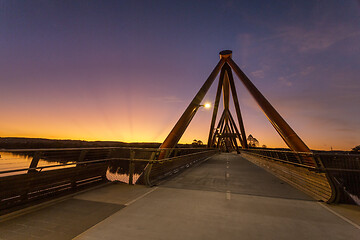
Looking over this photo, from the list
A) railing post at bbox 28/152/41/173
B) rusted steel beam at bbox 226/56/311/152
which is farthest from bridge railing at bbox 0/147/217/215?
rusted steel beam at bbox 226/56/311/152

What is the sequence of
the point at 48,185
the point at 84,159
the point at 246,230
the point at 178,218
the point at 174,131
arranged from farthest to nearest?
the point at 174,131
the point at 84,159
the point at 48,185
the point at 178,218
the point at 246,230

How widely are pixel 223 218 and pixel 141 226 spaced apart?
1.92 m

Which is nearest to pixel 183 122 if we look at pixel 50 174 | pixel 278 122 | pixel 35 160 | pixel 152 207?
pixel 278 122

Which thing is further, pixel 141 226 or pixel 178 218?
pixel 178 218

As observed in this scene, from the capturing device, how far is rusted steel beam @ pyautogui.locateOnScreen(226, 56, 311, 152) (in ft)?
42.9

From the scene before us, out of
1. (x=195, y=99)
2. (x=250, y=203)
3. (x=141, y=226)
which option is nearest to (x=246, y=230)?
(x=250, y=203)

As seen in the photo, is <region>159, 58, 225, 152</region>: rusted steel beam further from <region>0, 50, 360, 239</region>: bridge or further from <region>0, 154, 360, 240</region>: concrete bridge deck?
<region>0, 154, 360, 240</region>: concrete bridge deck

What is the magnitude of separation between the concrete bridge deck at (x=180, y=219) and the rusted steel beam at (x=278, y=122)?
29.4 ft

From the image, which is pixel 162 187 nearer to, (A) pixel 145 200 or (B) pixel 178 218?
(A) pixel 145 200

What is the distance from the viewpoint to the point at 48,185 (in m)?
4.87

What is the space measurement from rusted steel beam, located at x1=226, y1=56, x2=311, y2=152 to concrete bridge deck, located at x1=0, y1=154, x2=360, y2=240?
29.4 feet

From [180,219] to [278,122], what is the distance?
1520 centimetres

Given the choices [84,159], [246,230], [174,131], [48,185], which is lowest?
[246,230]

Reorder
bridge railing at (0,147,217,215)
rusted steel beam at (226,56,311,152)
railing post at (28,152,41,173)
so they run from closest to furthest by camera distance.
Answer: bridge railing at (0,147,217,215), railing post at (28,152,41,173), rusted steel beam at (226,56,311,152)
